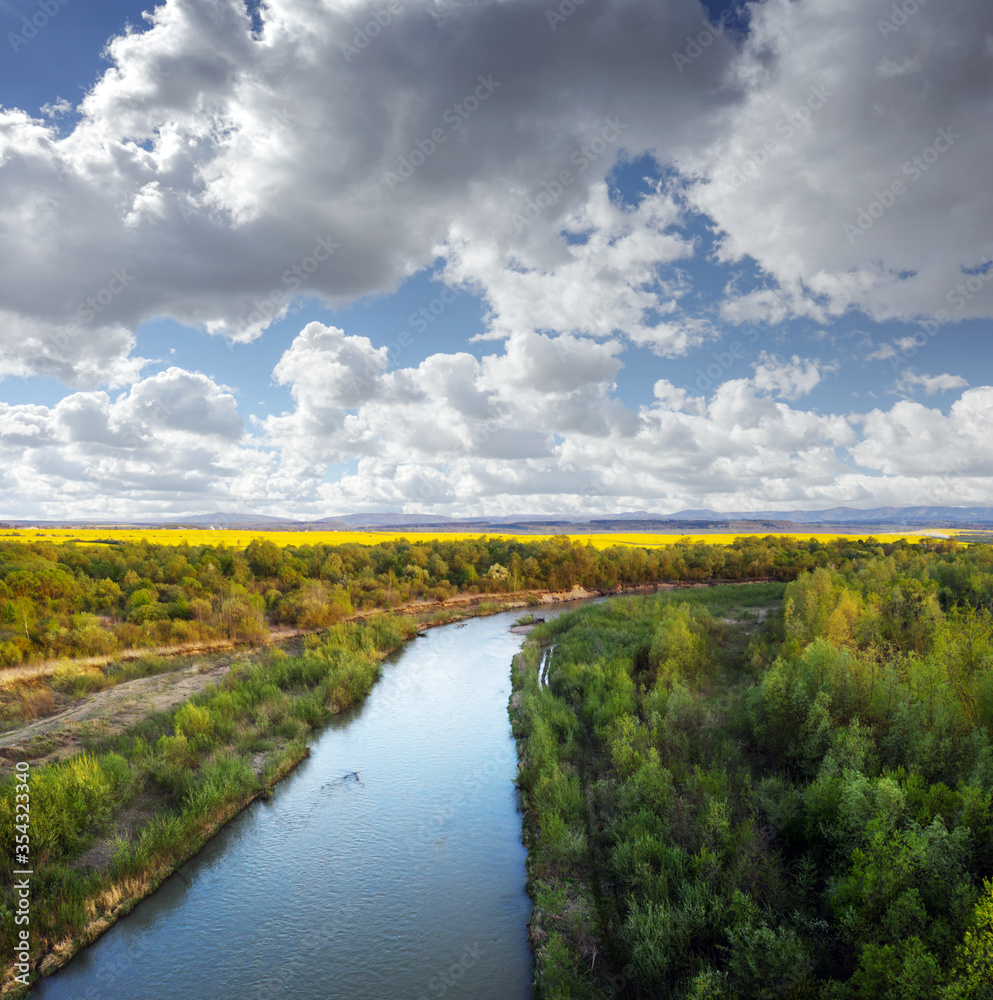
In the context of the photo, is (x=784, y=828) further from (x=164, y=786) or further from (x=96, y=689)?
(x=96, y=689)

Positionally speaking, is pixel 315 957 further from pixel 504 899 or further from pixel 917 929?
pixel 917 929

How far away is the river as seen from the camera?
461 inches

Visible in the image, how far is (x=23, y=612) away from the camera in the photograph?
34.3m

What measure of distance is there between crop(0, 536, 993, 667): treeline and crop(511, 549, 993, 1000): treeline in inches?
820

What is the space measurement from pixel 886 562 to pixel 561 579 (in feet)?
123

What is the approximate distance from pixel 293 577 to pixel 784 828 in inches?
1939

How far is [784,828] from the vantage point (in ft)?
40.7

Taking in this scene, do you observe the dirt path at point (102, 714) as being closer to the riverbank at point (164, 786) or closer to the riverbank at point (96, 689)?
the riverbank at point (96, 689)

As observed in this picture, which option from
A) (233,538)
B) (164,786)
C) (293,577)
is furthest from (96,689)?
(233,538)

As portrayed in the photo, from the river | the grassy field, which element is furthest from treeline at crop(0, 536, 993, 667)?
the river

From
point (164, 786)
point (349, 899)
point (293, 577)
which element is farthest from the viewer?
point (293, 577)

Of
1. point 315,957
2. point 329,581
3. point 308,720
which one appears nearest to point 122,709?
point 308,720

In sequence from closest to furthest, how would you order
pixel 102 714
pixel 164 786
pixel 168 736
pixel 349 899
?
pixel 349 899
pixel 164 786
pixel 168 736
pixel 102 714

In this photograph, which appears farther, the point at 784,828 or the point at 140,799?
the point at 140,799
